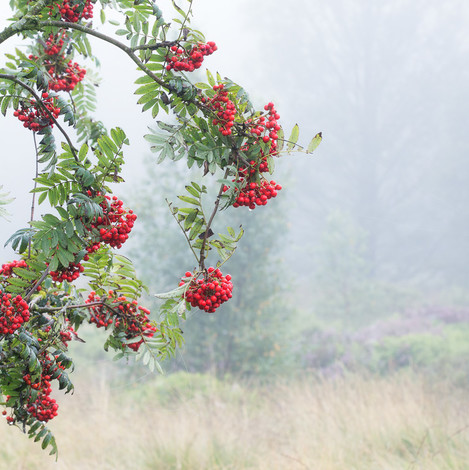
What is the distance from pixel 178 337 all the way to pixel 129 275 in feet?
0.89

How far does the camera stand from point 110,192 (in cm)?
145

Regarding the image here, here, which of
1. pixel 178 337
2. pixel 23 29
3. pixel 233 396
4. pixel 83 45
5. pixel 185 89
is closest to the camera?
pixel 185 89

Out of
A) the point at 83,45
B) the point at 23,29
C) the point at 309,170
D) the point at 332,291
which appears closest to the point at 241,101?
the point at 23,29

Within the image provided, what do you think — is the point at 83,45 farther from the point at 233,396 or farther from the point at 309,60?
the point at 309,60

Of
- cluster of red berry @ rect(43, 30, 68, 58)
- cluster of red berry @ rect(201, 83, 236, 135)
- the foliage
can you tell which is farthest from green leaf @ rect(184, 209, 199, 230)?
cluster of red berry @ rect(43, 30, 68, 58)

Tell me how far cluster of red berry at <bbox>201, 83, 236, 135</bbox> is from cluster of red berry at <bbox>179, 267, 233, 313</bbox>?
365mm

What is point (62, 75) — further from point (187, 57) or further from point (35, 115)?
point (187, 57)

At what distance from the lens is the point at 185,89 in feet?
4.45

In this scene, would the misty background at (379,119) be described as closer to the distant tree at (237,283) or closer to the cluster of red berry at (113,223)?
the distant tree at (237,283)

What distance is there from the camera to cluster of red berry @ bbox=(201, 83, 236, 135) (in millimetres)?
1337

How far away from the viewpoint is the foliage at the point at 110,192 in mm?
1343

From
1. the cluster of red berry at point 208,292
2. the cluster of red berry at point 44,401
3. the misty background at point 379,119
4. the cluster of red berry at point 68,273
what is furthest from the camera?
the misty background at point 379,119

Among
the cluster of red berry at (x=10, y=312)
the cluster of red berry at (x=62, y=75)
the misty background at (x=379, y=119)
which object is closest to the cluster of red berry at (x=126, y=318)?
the cluster of red berry at (x=10, y=312)

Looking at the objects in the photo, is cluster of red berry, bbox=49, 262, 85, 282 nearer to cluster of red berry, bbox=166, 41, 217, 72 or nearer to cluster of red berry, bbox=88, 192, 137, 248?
cluster of red berry, bbox=88, 192, 137, 248
